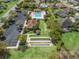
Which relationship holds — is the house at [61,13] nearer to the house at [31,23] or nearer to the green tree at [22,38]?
the house at [31,23]

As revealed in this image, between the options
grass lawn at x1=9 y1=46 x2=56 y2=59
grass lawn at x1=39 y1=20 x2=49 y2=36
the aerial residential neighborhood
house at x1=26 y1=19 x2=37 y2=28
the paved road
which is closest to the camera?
grass lawn at x1=9 y1=46 x2=56 y2=59

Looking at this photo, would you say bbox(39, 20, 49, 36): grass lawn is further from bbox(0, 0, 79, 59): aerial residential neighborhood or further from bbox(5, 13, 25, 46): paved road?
bbox(5, 13, 25, 46): paved road

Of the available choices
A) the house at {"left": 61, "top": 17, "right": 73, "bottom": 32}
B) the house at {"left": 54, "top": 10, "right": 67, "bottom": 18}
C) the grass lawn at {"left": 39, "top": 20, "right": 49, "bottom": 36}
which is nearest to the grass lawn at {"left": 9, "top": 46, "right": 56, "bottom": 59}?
the grass lawn at {"left": 39, "top": 20, "right": 49, "bottom": 36}

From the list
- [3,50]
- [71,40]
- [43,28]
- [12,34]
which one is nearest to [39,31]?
[43,28]

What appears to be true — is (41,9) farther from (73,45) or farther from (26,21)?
(73,45)

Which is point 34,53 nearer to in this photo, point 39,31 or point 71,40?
point 71,40

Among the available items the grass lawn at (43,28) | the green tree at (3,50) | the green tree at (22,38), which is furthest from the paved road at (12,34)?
the grass lawn at (43,28)

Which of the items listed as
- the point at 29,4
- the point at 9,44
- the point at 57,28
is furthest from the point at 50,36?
the point at 29,4
